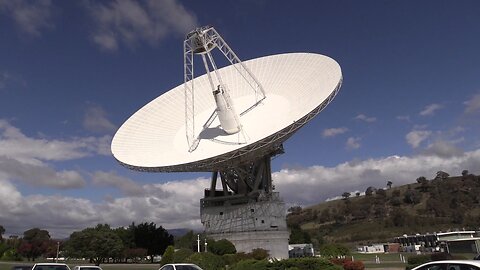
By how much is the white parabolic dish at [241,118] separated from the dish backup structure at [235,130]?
0.37 ft

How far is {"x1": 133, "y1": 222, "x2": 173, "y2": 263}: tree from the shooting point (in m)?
82.6

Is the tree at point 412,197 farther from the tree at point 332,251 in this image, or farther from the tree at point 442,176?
the tree at point 332,251

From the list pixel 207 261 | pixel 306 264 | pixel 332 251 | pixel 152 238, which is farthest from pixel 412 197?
pixel 306 264

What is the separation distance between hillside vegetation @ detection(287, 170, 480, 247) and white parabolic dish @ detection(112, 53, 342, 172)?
170ft

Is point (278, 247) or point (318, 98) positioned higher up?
point (318, 98)

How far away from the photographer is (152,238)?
83.5 m

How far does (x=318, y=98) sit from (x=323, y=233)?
113m

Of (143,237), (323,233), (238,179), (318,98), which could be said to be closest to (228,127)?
(318,98)

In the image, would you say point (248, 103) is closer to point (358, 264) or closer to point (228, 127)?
point (228, 127)

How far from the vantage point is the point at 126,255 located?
81.6m

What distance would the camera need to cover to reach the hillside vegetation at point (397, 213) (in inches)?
5153


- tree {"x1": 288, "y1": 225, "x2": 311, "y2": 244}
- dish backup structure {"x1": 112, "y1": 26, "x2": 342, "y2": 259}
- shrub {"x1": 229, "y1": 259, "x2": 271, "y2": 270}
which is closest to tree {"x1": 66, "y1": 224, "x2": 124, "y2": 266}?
dish backup structure {"x1": 112, "y1": 26, "x2": 342, "y2": 259}

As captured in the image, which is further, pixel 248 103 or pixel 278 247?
pixel 278 247

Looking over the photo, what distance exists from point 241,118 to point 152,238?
4205cm
